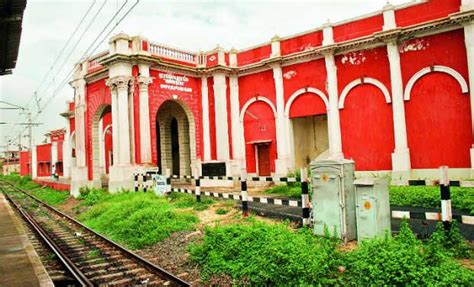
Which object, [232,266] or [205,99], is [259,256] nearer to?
[232,266]

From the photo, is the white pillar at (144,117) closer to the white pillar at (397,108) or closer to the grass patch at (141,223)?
the grass patch at (141,223)

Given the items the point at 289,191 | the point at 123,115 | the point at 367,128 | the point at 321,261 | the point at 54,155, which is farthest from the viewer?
the point at 54,155

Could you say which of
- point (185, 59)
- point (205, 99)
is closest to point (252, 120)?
point (205, 99)

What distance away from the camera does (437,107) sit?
1462 cm

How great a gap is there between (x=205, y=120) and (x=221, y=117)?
3.03ft

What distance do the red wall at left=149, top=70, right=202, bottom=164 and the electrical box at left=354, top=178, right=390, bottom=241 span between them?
44.8ft

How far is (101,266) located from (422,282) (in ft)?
18.3

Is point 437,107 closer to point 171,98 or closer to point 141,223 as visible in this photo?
point 141,223

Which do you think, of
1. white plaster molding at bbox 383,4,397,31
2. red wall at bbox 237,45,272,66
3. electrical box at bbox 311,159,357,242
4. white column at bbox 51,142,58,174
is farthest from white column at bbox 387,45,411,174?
white column at bbox 51,142,58,174

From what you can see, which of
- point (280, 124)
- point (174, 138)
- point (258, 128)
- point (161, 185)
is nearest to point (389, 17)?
point (280, 124)

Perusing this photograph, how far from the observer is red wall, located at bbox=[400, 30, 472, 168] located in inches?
555

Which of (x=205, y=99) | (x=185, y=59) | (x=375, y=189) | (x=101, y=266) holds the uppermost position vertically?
(x=185, y=59)

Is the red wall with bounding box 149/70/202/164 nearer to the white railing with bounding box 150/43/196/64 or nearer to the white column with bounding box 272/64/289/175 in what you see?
the white railing with bounding box 150/43/196/64

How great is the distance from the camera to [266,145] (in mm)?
19859
